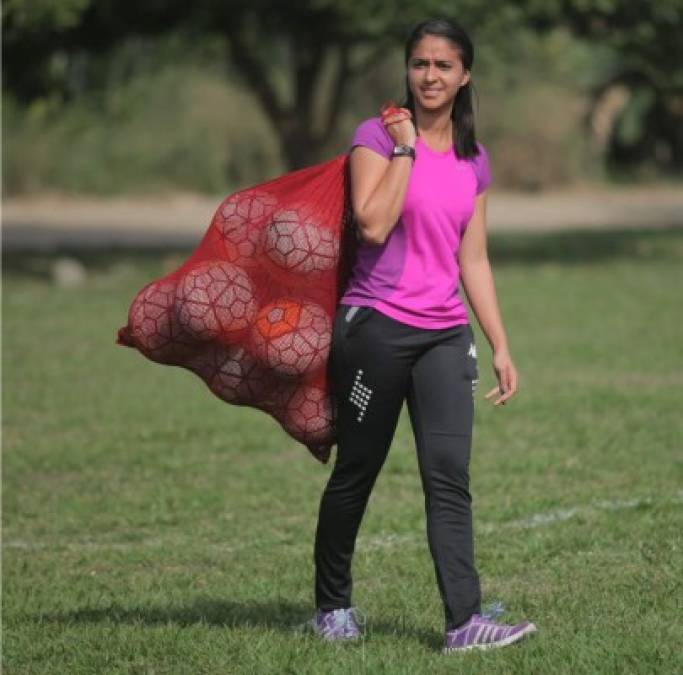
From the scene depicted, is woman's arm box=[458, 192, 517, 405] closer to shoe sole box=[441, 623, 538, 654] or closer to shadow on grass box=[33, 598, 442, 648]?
shoe sole box=[441, 623, 538, 654]

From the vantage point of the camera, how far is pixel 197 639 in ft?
19.1

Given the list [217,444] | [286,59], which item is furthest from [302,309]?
[286,59]

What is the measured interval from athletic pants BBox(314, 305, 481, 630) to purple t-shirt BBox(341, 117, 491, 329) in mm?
55

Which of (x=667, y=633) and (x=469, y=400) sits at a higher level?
(x=469, y=400)

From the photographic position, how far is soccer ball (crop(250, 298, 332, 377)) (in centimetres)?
543

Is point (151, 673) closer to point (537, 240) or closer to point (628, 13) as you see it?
point (628, 13)

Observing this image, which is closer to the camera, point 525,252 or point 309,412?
point 309,412

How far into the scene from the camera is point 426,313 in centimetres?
524

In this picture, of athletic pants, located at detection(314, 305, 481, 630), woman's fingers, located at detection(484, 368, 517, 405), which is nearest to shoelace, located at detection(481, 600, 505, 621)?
athletic pants, located at detection(314, 305, 481, 630)

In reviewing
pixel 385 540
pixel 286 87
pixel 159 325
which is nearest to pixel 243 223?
pixel 159 325

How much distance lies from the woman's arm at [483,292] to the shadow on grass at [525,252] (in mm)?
17520

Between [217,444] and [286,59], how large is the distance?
25263mm

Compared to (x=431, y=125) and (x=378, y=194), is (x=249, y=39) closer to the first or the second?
(x=431, y=125)

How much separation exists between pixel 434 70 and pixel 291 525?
3365mm
